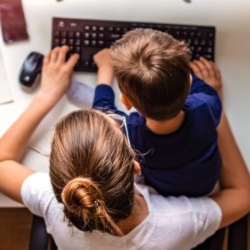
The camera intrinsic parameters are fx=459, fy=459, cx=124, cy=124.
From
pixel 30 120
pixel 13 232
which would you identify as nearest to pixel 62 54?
pixel 30 120

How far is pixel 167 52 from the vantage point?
0.77 m

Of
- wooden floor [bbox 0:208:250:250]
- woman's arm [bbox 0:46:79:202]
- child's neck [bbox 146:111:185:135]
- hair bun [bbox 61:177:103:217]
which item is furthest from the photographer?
wooden floor [bbox 0:208:250:250]

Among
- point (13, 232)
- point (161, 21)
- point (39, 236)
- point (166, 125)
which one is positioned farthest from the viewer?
point (13, 232)

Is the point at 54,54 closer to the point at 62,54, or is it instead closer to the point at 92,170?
the point at 62,54

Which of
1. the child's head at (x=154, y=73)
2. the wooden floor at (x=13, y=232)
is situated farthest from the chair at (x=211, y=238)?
the wooden floor at (x=13, y=232)

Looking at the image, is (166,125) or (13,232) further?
(13,232)

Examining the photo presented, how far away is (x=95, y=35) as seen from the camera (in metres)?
1.01

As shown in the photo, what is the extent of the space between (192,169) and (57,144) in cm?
28

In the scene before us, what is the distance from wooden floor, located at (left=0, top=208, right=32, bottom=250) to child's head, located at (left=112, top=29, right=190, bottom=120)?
2.82 ft

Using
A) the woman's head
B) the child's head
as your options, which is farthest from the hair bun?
the child's head

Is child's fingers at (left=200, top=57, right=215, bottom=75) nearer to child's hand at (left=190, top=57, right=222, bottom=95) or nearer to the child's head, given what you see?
child's hand at (left=190, top=57, right=222, bottom=95)

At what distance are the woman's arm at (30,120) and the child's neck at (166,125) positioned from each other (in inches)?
10.0

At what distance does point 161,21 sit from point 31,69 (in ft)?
1.02

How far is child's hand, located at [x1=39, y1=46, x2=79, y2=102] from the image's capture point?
3.26 feet
